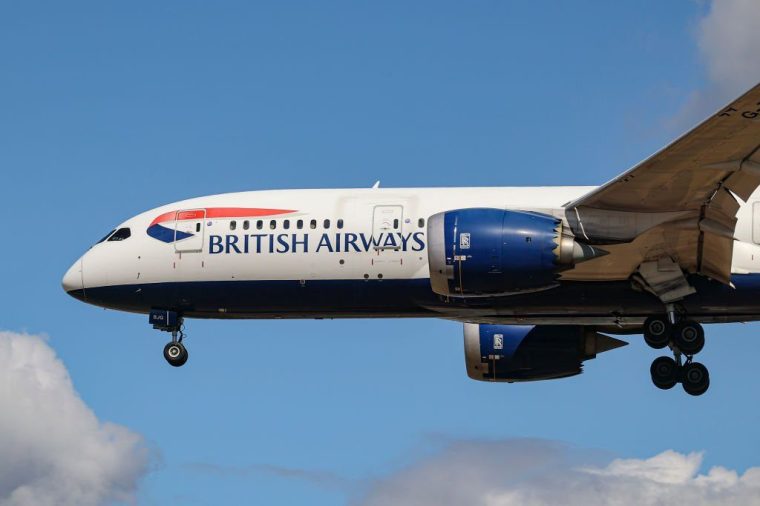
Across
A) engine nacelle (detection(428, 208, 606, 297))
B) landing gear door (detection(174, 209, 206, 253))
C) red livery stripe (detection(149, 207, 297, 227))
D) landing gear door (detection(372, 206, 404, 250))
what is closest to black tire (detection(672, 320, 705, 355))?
engine nacelle (detection(428, 208, 606, 297))

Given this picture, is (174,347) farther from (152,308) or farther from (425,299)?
(425,299)

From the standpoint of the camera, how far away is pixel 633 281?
1537 inches

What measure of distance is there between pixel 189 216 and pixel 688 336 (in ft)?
38.4

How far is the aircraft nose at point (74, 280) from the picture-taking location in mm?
42688

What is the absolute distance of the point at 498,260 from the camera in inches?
1474

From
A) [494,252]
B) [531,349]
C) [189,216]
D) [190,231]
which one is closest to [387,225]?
[494,252]

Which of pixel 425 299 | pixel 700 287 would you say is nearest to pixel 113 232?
pixel 425 299

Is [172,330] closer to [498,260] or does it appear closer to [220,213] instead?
[220,213]

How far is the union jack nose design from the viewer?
4128cm

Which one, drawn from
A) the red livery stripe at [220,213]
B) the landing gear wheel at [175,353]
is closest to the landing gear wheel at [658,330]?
the red livery stripe at [220,213]

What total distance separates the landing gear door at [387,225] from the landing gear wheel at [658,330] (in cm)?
578

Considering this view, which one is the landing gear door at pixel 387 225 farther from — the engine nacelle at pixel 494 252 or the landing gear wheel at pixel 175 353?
the landing gear wheel at pixel 175 353

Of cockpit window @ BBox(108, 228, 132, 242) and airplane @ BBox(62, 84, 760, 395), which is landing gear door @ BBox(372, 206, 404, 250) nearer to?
airplane @ BBox(62, 84, 760, 395)

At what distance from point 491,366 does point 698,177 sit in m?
8.84
